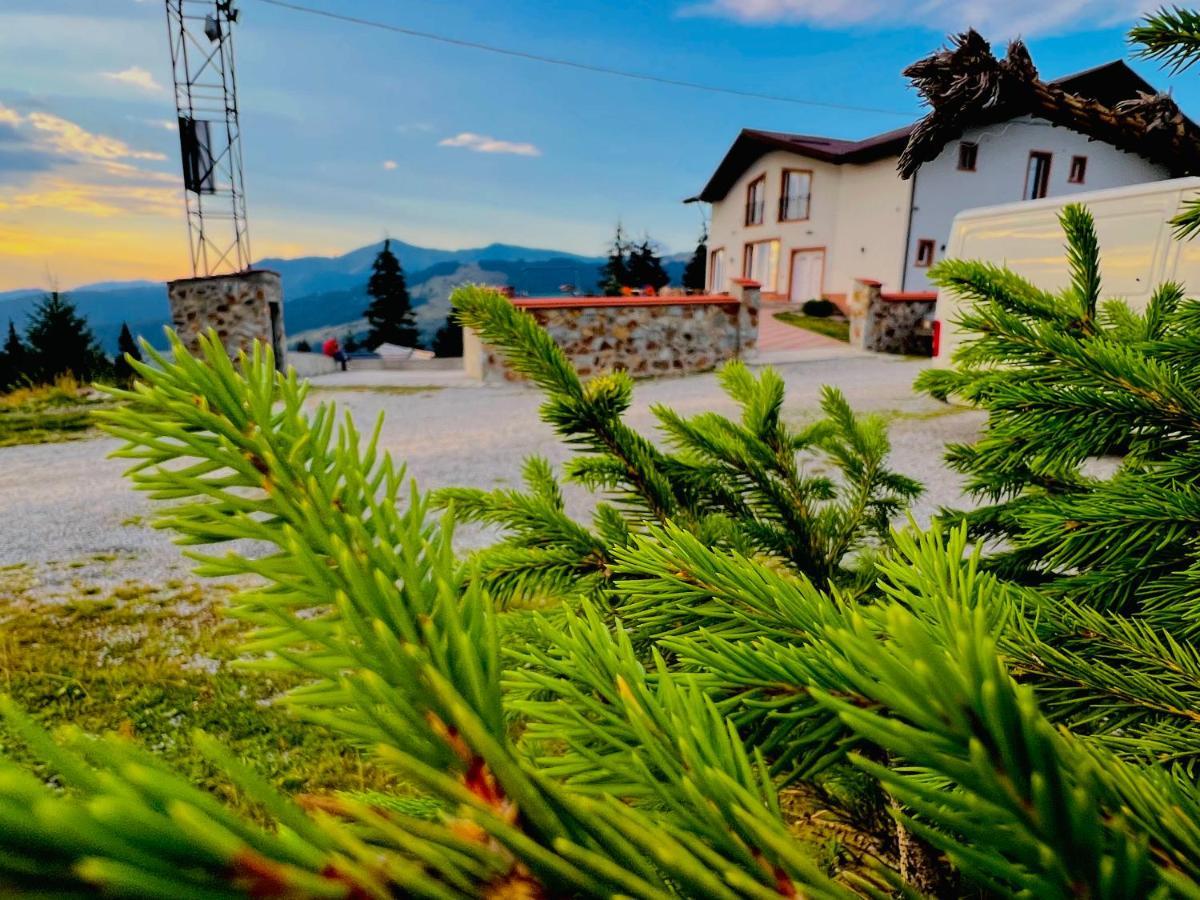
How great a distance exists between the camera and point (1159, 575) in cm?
86

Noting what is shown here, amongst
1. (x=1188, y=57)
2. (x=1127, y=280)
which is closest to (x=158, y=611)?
(x=1188, y=57)

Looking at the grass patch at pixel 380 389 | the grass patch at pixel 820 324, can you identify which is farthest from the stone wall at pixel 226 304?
the grass patch at pixel 820 324

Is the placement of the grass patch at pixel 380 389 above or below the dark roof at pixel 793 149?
below

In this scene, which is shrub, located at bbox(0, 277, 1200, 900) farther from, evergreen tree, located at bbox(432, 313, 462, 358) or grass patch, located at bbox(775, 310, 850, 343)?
evergreen tree, located at bbox(432, 313, 462, 358)

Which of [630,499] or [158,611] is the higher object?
[630,499]

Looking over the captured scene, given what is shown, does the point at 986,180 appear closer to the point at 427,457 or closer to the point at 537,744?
the point at 427,457

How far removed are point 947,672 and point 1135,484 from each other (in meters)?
0.76

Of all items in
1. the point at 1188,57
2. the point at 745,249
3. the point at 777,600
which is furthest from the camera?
the point at 745,249

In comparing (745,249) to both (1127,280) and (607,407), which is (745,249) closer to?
(1127,280)

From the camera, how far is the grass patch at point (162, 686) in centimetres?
274

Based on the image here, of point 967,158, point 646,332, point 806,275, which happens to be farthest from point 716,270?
point 646,332

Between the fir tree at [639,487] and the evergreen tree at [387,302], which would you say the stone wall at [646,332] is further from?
the evergreen tree at [387,302]

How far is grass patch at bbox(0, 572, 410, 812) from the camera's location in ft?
8.98

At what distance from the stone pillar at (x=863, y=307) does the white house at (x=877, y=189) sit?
7.08 m
